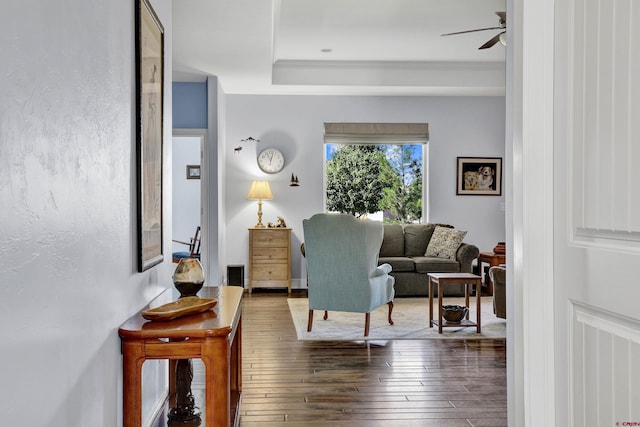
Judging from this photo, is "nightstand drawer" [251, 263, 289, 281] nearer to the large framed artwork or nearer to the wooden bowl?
the wooden bowl

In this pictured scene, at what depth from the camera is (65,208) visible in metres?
1.70

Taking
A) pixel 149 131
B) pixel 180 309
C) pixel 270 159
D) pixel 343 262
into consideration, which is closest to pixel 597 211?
pixel 180 309

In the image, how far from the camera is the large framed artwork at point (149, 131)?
8.65ft

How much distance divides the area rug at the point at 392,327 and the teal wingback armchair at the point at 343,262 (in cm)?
24

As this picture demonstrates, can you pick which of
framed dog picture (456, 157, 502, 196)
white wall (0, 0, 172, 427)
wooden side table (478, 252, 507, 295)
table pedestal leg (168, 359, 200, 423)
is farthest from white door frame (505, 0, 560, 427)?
framed dog picture (456, 157, 502, 196)

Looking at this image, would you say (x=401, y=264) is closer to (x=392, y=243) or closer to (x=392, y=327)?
(x=392, y=243)

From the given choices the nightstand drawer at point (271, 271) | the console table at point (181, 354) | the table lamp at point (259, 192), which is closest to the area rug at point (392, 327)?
the nightstand drawer at point (271, 271)

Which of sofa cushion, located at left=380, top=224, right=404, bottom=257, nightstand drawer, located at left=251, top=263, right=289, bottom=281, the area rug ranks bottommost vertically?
the area rug

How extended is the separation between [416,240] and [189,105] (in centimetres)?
334

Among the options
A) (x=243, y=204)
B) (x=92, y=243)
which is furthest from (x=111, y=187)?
(x=243, y=204)

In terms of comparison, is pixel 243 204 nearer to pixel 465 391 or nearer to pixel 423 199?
pixel 423 199

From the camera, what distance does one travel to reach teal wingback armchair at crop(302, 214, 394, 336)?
16.3 ft

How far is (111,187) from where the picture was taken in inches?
86.7

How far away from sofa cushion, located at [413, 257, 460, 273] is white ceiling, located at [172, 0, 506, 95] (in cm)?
223
